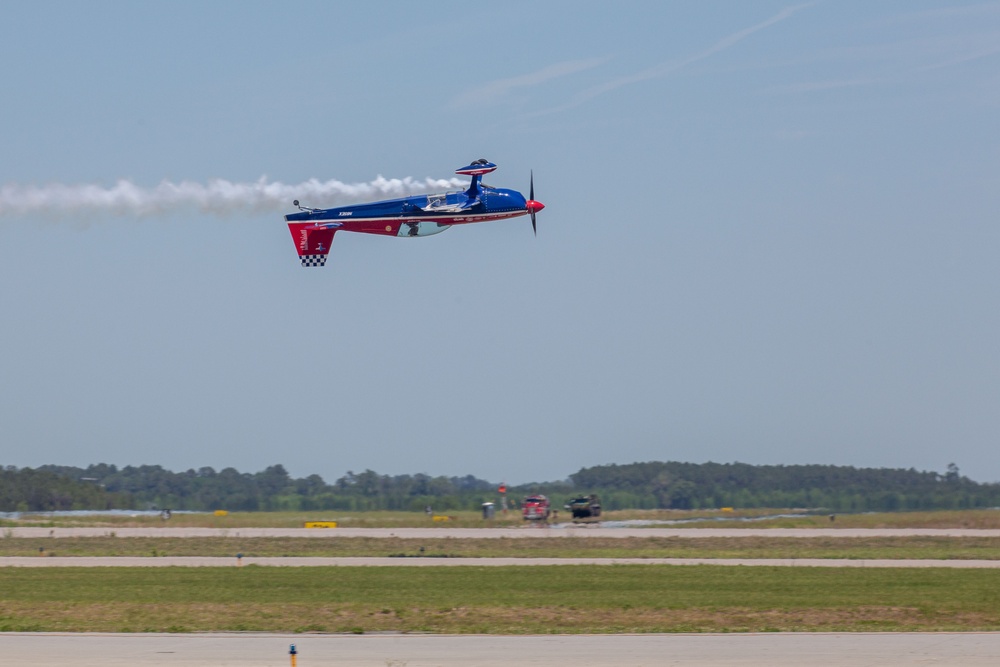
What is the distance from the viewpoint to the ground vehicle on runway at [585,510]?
81938mm

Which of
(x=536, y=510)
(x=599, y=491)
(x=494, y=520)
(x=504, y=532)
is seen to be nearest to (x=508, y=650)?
(x=504, y=532)

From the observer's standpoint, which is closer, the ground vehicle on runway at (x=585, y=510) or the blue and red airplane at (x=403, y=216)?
the blue and red airplane at (x=403, y=216)

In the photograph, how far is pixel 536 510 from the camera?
80375mm

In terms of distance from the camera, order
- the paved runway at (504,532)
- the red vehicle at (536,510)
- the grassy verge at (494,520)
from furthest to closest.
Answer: the red vehicle at (536,510), the grassy verge at (494,520), the paved runway at (504,532)

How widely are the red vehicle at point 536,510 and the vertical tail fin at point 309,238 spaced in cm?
4160

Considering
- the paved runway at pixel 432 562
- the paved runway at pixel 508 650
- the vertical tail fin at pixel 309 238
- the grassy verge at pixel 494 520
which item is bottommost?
the paved runway at pixel 508 650

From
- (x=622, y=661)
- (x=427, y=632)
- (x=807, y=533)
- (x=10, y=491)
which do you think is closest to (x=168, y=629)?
(x=427, y=632)

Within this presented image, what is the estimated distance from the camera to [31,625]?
31.6 m

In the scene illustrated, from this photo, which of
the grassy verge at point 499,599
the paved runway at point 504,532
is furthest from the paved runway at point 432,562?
the paved runway at point 504,532

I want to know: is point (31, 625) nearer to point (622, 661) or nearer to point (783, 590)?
point (622, 661)

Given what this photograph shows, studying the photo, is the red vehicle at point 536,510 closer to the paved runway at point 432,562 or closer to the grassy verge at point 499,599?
the paved runway at point 432,562

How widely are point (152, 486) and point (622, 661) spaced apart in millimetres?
115785

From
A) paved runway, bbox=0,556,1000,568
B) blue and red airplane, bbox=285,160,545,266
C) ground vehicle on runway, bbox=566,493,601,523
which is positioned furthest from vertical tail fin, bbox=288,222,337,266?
ground vehicle on runway, bbox=566,493,601,523

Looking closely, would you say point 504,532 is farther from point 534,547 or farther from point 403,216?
point 403,216
